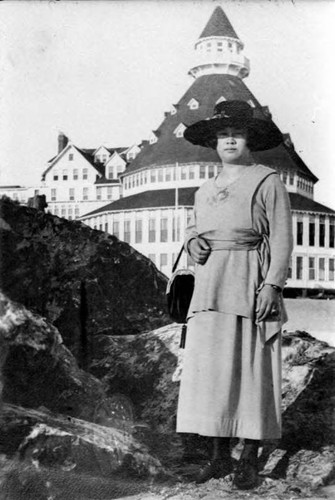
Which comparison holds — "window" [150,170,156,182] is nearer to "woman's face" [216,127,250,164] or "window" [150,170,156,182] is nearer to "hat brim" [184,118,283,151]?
"hat brim" [184,118,283,151]

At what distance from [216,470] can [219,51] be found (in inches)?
107

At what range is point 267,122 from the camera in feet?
12.6

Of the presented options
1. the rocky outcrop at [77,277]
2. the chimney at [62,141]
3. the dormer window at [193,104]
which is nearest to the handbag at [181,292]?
the rocky outcrop at [77,277]

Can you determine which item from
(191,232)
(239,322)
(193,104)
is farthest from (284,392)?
(193,104)

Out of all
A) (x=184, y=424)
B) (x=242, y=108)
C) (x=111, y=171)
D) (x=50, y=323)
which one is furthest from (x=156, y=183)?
(x=184, y=424)

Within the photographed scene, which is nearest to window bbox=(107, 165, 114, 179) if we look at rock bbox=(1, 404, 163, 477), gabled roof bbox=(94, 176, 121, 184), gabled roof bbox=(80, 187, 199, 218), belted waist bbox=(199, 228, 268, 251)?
gabled roof bbox=(94, 176, 121, 184)

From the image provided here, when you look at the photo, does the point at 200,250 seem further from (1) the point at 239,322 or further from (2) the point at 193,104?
(2) the point at 193,104

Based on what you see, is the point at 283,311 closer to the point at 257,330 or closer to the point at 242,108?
the point at 257,330

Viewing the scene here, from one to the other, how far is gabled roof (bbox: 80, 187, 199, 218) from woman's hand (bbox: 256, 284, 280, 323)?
100 centimetres

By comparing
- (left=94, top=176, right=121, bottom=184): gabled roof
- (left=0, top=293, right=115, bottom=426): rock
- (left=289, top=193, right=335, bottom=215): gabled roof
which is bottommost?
(left=0, top=293, right=115, bottom=426): rock

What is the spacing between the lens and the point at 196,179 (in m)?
4.12

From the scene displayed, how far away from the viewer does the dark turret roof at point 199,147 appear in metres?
4.15

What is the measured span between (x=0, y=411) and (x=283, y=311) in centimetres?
187

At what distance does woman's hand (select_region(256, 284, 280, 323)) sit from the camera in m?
3.36
